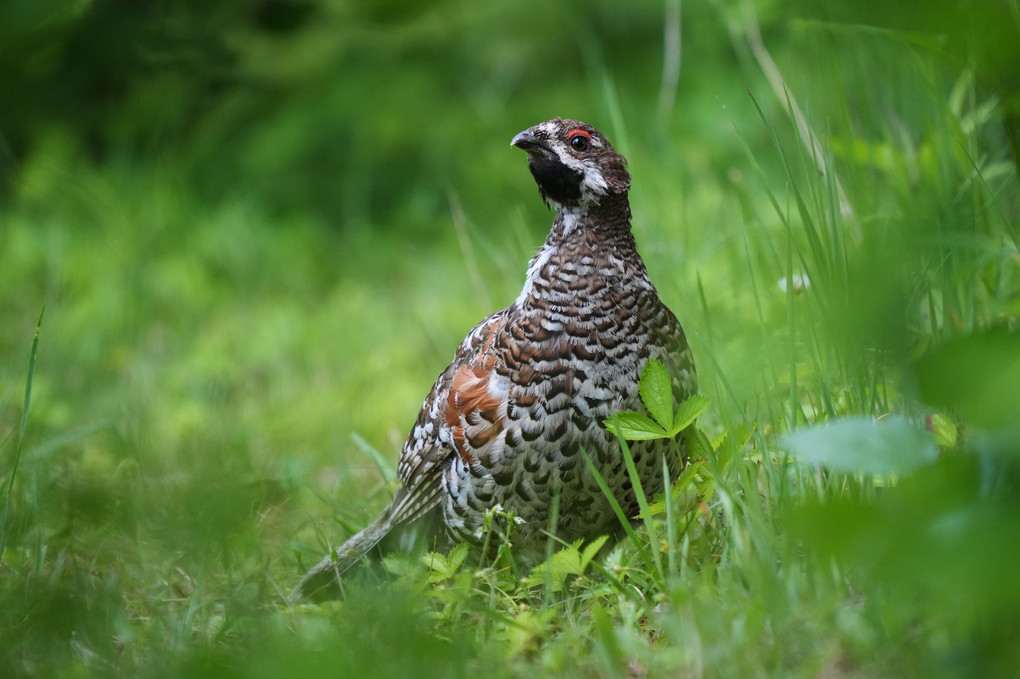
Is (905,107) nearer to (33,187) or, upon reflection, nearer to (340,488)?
(340,488)

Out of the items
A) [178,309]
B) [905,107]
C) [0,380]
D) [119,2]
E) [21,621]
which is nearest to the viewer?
[21,621]

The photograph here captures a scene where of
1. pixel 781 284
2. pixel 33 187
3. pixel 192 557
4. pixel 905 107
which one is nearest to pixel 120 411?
pixel 192 557

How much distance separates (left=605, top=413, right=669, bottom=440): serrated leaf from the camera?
248 centimetres

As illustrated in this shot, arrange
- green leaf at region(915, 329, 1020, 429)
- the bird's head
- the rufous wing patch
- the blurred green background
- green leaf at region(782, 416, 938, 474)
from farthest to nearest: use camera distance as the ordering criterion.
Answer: the bird's head
the rufous wing patch
the blurred green background
green leaf at region(782, 416, 938, 474)
green leaf at region(915, 329, 1020, 429)

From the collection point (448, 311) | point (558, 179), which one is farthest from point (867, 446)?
point (448, 311)

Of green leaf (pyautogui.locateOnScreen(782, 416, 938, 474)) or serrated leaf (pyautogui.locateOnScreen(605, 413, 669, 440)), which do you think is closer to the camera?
green leaf (pyautogui.locateOnScreen(782, 416, 938, 474))

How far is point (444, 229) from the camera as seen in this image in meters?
7.70

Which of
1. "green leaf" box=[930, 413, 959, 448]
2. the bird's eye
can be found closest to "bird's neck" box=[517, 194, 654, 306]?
the bird's eye

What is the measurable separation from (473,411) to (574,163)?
0.88 m

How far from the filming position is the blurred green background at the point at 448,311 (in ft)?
5.54

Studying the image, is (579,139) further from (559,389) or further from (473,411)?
(473,411)

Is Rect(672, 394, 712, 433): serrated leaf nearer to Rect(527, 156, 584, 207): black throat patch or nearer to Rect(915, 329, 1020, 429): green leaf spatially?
Rect(527, 156, 584, 207): black throat patch

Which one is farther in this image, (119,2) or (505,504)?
(119,2)

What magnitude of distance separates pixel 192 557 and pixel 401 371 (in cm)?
361
